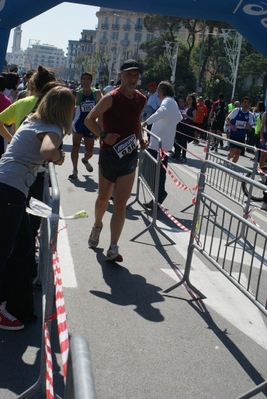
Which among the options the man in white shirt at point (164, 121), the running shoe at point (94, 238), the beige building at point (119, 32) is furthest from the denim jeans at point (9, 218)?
the beige building at point (119, 32)

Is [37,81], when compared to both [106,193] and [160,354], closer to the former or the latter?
[106,193]

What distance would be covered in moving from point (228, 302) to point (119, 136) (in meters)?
1.95

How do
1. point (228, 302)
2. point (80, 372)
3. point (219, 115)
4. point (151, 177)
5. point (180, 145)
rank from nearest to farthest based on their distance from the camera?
point (80, 372) < point (228, 302) < point (151, 177) < point (180, 145) < point (219, 115)

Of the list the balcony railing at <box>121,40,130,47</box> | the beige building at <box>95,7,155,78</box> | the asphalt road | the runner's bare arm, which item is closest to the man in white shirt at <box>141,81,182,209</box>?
the asphalt road

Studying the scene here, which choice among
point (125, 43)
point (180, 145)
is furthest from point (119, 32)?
point (180, 145)

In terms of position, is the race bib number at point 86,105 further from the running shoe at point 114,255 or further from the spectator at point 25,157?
the spectator at point 25,157

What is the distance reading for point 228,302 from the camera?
213 inches

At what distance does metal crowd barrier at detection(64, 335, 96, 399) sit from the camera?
1.33 meters

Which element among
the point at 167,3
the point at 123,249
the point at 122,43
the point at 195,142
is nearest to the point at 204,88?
the point at 195,142

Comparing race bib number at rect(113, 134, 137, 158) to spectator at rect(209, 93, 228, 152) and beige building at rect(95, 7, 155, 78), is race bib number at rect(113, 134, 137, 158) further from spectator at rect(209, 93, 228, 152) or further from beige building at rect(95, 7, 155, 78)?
beige building at rect(95, 7, 155, 78)

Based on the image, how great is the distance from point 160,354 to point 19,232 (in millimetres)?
1355

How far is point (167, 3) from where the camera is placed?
15375 millimetres

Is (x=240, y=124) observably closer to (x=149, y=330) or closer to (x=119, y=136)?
(x=119, y=136)

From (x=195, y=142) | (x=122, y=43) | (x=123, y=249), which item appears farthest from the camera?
(x=122, y=43)
